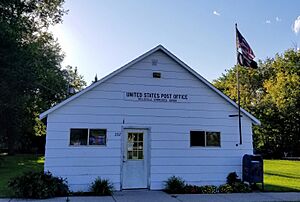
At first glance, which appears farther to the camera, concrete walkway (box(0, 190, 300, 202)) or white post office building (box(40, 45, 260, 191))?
white post office building (box(40, 45, 260, 191))

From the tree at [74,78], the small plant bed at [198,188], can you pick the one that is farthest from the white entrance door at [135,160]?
the tree at [74,78]

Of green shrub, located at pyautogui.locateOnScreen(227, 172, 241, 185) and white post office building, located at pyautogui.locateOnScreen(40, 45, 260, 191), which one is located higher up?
white post office building, located at pyautogui.locateOnScreen(40, 45, 260, 191)

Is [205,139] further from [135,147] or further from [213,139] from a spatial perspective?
[135,147]

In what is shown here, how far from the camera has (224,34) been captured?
14.6 m

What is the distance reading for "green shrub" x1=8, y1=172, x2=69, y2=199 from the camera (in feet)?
31.6

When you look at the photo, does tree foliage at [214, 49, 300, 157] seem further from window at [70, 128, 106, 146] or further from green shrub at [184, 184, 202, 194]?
window at [70, 128, 106, 146]

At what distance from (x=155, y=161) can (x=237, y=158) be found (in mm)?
3404

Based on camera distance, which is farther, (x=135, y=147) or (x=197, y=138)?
(x=197, y=138)

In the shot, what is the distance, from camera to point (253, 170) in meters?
11.6

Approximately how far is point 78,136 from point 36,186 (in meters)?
2.27

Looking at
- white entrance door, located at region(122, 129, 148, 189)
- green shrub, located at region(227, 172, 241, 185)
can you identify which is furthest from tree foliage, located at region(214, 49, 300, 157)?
white entrance door, located at region(122, 129, 148, 189)

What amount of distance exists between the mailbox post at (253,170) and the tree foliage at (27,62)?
1340 centimetres

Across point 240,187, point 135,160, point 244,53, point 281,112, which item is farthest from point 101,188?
point 281,112

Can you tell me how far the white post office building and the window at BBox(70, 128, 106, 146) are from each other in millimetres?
35
